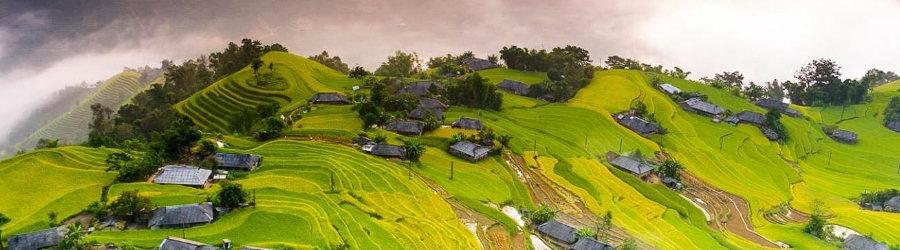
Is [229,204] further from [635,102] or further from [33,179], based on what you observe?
[635,102]

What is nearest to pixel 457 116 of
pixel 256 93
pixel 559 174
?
pixel 559 174

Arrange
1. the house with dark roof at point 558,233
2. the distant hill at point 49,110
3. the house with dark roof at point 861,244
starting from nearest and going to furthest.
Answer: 1. the house with dark roof at point 558,233
2. the house with dark roof at point 861,244
3. the distant hill at point 49,110

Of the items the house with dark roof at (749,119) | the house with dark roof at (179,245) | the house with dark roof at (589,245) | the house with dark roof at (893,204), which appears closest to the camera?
the house with dark roof at (179,245)

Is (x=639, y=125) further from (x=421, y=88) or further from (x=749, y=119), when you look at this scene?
(x=421, y=88)

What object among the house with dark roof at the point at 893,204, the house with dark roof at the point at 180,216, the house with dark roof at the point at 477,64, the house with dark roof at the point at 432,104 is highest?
the house with dark roof at the point at 477,64

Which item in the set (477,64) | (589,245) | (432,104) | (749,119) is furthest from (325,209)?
(477,64)

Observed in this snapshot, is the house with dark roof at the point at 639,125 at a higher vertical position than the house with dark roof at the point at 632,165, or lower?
higher

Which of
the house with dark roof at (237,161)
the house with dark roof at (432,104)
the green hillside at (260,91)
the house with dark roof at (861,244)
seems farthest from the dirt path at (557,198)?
the green hillside at (260,91)

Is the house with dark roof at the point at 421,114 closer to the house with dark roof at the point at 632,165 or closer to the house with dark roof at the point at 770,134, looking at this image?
the house with dark roof at the point at 632,165
